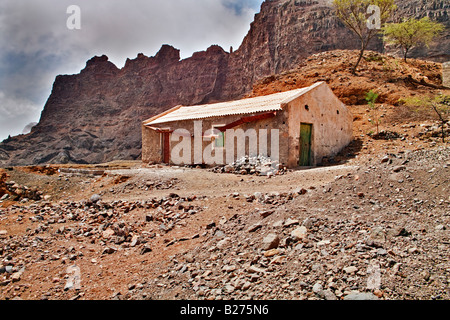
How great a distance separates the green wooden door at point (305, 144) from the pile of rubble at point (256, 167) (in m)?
1.97

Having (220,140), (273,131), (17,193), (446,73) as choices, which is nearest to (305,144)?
(273,131)

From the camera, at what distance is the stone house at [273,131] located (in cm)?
1281

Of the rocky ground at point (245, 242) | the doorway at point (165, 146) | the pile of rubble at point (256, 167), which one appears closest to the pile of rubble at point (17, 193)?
the rocky ground at point (245, 242)

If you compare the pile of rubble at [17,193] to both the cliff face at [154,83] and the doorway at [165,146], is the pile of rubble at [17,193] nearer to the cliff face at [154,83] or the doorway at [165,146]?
the doorway at [165,146]

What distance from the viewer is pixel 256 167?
1247 centimetres

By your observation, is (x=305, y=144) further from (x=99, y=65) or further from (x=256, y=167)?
(x=99, y=65)

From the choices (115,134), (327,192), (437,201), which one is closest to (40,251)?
(327,192)

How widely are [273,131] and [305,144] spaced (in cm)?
215

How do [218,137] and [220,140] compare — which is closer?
[220,140]

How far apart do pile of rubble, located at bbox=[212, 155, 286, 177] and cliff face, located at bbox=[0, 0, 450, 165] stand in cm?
4268

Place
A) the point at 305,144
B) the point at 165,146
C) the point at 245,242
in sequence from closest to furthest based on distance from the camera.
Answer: the point at 245,242, the point at 305,144, the point at 165,146
